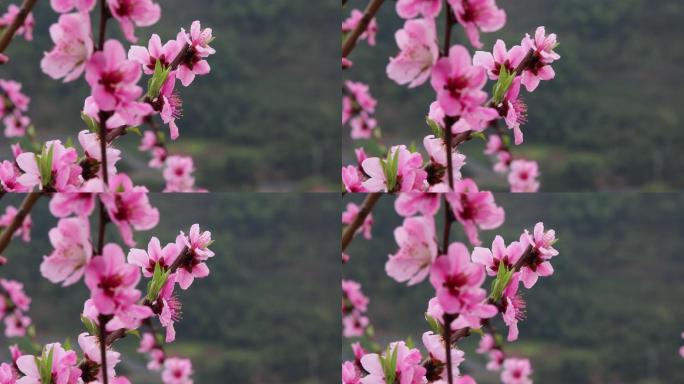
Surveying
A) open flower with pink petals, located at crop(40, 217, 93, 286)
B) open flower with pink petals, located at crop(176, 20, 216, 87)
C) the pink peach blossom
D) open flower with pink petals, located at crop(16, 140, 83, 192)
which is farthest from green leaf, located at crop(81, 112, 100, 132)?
the pink peach blossom

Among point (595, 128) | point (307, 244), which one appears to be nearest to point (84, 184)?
point (307, 244)

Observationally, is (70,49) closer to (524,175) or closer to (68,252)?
(68,252)

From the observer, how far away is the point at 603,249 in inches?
106

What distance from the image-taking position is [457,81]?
1200 mm

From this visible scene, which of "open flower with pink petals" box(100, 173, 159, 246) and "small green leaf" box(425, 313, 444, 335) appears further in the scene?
"small green leaf" box(425, 313, 444, 335)

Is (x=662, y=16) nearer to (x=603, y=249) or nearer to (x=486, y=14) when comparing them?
(x=603, y=249)

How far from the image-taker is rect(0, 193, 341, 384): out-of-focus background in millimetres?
2146

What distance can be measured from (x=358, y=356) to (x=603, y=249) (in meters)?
1.24

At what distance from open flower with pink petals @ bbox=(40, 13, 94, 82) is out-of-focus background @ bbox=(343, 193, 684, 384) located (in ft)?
5.09

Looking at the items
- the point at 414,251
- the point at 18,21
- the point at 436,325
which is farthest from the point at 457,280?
the point at 18,21

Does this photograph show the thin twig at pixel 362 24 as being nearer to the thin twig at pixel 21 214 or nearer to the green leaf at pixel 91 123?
the green leaf at pixel 91 123

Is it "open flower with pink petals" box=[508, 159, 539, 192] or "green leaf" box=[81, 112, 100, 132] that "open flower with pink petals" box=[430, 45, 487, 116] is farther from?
"open flower with pink petals" box=[508, 159, 539, 192]

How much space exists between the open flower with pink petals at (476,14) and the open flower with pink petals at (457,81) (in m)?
0.05

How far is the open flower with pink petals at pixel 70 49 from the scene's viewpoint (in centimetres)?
121
